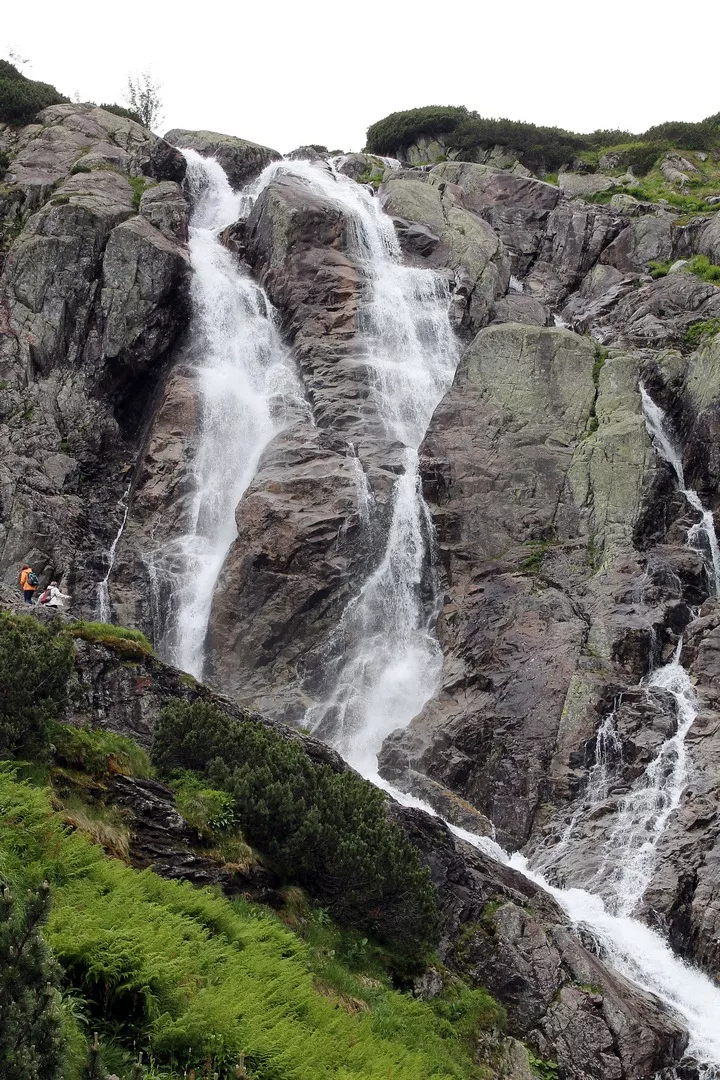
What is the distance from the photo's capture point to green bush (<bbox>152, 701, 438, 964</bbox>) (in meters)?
11.5

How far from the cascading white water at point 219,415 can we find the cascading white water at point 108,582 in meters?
1.50

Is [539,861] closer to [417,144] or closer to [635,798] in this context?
[635,798]

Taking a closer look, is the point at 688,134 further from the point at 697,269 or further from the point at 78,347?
the point at 78,347

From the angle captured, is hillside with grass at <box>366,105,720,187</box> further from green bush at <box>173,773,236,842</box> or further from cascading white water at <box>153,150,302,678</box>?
green bush at <box>173,773,236,842</box>

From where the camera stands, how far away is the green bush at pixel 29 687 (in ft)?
34.1

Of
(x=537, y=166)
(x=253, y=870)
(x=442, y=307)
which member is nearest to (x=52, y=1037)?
(x=253, y=870)

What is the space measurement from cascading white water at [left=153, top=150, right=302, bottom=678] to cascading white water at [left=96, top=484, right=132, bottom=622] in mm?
1500

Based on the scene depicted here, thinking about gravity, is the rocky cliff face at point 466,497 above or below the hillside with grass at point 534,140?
below

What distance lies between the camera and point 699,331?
36.2m

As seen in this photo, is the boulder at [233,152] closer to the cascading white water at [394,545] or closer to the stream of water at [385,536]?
the stream of water at [385,536]

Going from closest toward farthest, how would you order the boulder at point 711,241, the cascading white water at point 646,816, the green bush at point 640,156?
the cascading white water at point 646,816
the boulder at point 711,241
the green bush at point 640,156

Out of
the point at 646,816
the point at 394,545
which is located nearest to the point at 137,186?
the point at 394,545

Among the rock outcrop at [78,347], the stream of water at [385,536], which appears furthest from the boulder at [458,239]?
the rock outcrop at [78,347]

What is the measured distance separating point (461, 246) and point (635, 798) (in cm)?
2943
